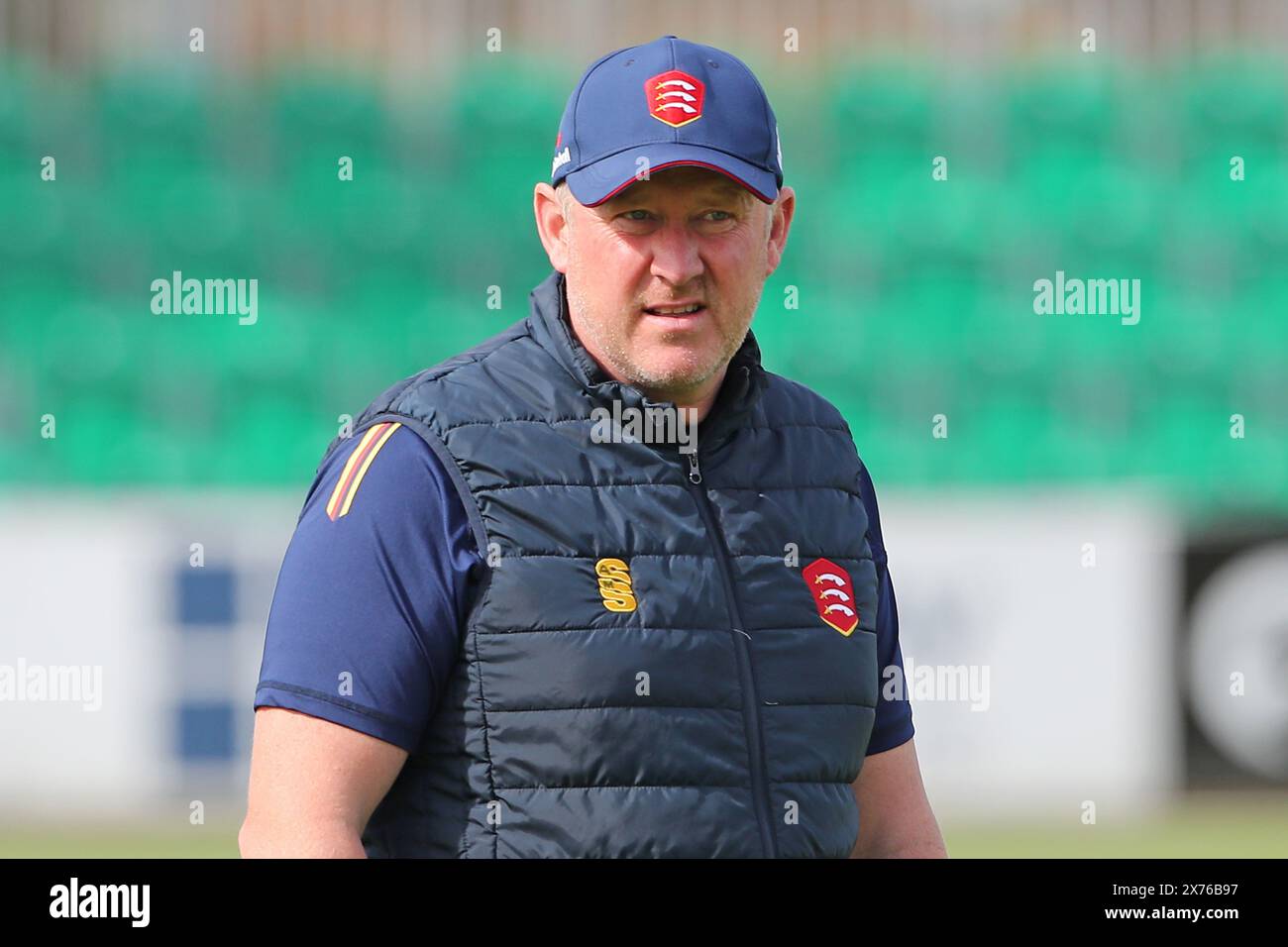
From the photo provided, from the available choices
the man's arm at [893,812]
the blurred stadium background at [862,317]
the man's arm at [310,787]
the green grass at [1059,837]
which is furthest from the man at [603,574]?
the blurred stadium background at [862,317]

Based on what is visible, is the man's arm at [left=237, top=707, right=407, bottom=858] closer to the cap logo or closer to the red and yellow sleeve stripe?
the red and yellow sleeve stripe

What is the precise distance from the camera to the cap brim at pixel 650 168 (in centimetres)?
169

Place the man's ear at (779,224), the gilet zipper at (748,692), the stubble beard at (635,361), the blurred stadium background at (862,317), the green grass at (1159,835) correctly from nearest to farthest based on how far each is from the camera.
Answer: the gilet zipper at (748,692), the stubble beard at (635,361), the man's ear at (779,224), the green grass at (1159,835), the blurred stadium background at (862,317)

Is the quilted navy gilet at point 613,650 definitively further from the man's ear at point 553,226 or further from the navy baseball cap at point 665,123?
the navy baseball cap at point 665,123

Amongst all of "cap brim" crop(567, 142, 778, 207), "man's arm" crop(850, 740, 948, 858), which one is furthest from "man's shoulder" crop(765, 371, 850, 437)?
"man's arm" crop(850, 740, 948, 858)

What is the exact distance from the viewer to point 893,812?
6.28 ft

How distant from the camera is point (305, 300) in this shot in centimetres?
663

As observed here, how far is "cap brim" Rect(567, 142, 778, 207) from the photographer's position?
1.69 m

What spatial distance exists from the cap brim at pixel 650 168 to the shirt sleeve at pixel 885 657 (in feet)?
1.24

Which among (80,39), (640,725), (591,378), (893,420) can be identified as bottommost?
(640,725)

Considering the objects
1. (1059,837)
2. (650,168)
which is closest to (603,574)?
(650,168)

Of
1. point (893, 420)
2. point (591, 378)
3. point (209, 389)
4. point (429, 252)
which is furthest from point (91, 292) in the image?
point (591, 378)
